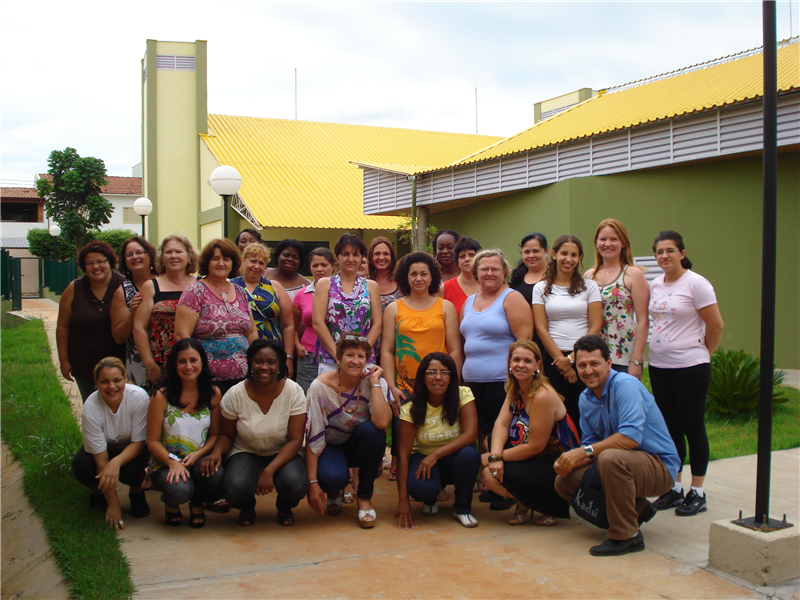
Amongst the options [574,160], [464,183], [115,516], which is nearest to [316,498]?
[115,516]

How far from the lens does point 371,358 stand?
205 inches

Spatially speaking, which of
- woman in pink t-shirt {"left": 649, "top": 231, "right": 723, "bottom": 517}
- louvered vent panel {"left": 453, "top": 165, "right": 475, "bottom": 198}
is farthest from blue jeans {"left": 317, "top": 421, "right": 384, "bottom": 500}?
louvered vent panel {"left": 453, "top": 165, "right": 475, "bottom": 198}

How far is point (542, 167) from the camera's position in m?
14.8

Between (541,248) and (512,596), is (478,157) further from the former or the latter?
(512,596)

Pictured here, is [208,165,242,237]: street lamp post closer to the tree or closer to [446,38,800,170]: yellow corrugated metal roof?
[446,38,800,170]: yellow corrugated metal roof

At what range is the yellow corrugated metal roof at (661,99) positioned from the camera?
12484mm

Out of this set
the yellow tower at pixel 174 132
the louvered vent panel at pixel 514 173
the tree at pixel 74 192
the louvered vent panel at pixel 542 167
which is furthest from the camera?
the tree at pixel 74 192

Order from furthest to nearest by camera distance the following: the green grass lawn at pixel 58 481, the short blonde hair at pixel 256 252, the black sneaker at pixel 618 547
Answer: the short blonde hair at pixel 256 252 < the black sneaker at pixel 618 547 < the green grass lawn at pixel 58 481

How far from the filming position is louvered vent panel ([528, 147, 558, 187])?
47.6ft

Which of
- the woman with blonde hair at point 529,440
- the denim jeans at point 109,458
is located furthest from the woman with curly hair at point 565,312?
the denim jeans at point 109,458

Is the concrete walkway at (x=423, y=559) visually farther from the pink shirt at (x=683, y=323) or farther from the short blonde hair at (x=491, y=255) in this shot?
the short blonde hair at (x=491, y=255)

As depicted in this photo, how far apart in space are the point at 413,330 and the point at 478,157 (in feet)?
39.0

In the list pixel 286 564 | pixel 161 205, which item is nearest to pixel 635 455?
pixel 286 564

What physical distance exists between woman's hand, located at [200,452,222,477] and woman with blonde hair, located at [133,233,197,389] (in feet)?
2.78
